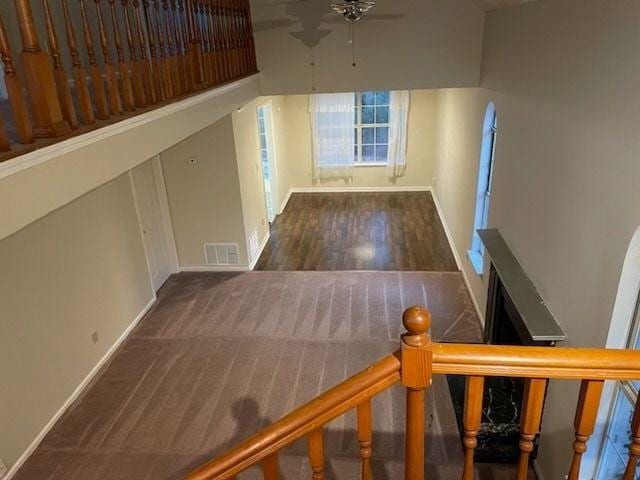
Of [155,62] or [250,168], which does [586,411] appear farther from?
[250,168]

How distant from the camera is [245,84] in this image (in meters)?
5.28

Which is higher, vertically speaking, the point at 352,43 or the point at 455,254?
the point at 352,43

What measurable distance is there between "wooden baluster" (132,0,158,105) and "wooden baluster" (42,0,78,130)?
81 centimetres

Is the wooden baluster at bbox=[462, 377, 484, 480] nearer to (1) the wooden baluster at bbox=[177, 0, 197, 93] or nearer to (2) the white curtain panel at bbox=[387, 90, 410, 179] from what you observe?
(1) the wooden baluster at bbox=[177, 0, 197, 93]

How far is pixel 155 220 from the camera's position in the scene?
21.9ft

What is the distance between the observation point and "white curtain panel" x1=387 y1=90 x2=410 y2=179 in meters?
10.2

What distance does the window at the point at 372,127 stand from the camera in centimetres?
1046

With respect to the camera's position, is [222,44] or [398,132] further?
[398,132]

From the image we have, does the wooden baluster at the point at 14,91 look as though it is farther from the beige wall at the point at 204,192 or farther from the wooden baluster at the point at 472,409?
the beige wall at the point at 204,192

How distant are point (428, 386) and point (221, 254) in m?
6.20

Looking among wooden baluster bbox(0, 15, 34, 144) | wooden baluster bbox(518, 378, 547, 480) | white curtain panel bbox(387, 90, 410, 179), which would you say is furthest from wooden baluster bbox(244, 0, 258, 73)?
wooden baluster bbox(518, 378, 547, 480)

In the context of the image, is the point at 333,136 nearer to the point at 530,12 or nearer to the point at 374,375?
the point at 530,12

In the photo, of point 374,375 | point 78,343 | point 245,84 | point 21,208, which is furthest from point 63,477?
point 245,84

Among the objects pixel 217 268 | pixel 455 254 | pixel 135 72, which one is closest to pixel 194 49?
pixel 135 72
